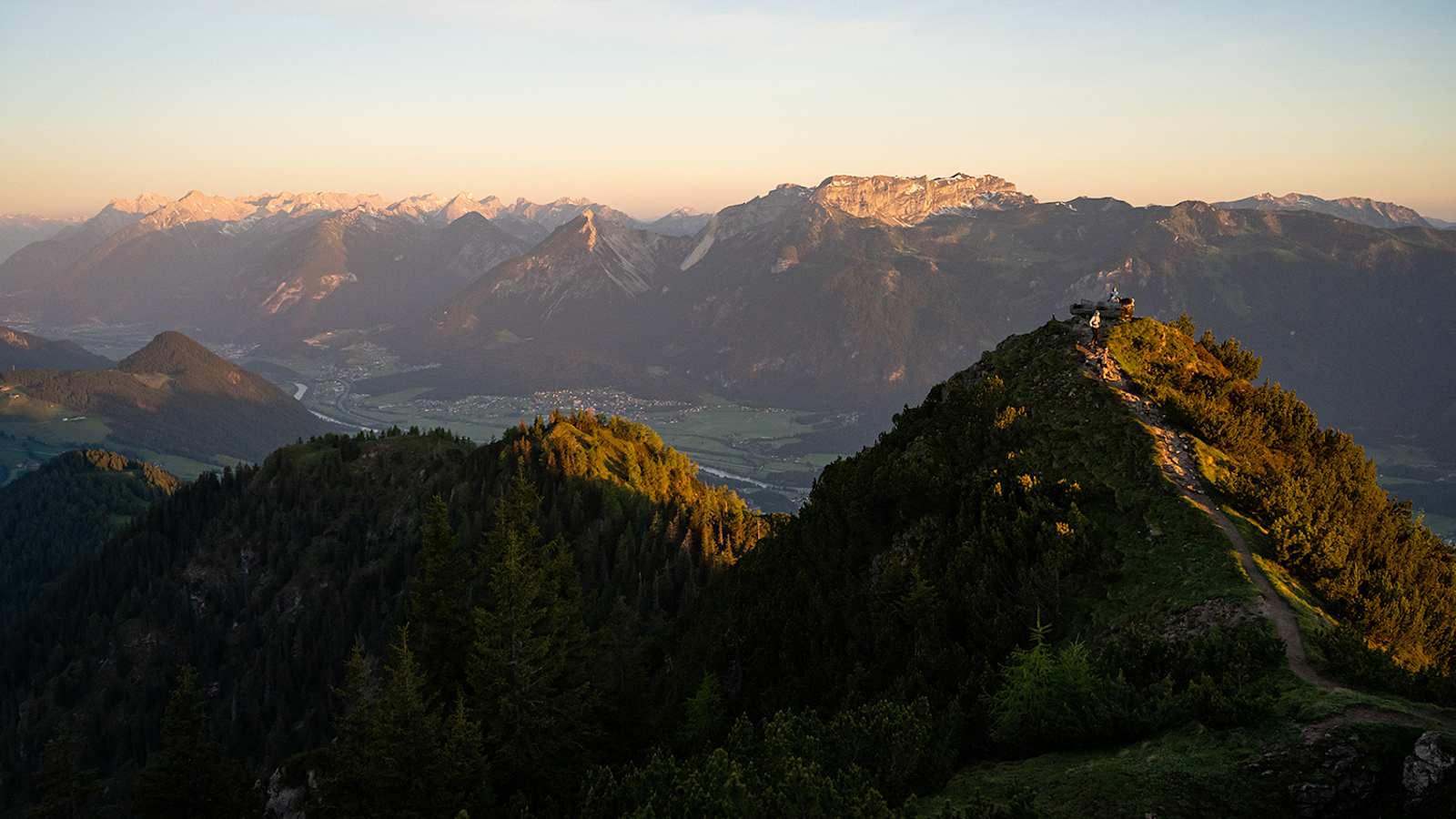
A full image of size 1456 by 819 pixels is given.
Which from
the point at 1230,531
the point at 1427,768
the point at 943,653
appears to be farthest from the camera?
the point at 1230,531

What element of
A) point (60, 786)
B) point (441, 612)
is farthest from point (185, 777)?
point (441, 612)

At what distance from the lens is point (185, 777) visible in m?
53.6

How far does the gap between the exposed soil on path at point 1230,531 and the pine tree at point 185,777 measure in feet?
195

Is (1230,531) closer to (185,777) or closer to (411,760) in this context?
(411,760)

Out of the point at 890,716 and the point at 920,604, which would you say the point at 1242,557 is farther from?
the point at 890,716

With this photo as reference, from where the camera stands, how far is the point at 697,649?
52156 mm

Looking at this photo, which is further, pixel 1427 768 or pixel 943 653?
pixel 943 653

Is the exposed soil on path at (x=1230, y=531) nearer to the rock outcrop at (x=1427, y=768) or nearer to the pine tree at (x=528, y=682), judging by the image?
the rock outcrop at (x=1427, y=768)

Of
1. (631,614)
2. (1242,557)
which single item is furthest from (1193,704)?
(631,614)

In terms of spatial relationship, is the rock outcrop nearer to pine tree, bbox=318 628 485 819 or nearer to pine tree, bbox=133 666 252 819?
pine tree, bbox=318 628 485 819

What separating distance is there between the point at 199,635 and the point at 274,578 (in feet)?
48.4

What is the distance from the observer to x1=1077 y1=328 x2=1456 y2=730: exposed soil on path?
27.0 meters

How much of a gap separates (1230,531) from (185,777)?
6213cm

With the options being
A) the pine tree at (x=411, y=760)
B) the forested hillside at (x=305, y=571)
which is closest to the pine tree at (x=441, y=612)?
the pine tree at (x=411, y=760)
